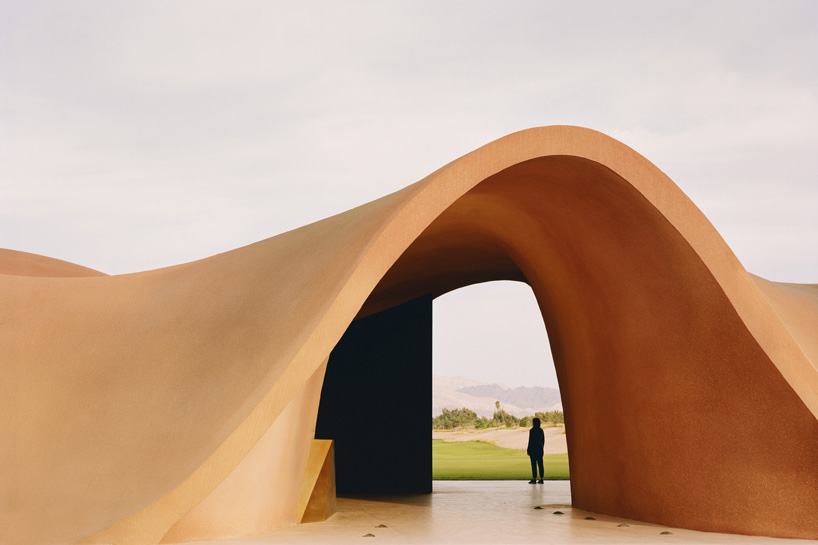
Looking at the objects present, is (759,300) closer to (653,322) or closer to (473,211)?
(653,322)

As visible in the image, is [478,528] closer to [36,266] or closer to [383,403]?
[383,403]

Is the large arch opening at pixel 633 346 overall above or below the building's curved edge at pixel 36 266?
below

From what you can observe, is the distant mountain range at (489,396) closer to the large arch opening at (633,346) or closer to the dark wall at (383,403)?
the dark wall at (383,403)

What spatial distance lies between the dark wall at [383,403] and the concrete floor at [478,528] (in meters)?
3.90

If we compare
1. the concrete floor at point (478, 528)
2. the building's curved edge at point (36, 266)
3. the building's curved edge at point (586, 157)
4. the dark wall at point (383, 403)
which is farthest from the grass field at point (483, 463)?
the building's curved edge at point (586, 157)

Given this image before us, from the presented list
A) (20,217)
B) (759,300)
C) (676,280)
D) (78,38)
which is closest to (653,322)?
(676,280)

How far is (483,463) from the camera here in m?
32.9

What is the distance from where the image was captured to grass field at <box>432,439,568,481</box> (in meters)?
25.7

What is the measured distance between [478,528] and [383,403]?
26.9 ft

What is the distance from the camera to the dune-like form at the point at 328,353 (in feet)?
20.6

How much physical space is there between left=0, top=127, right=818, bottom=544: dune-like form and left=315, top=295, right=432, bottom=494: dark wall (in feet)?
22.4

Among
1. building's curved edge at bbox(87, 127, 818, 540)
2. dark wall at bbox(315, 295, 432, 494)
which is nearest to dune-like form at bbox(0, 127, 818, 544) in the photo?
building's curved edge at bbox(87, 127, 818, 540)

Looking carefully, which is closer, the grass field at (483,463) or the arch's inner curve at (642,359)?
the arch's inner curve at (642,359)

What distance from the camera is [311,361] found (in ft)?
19.9
